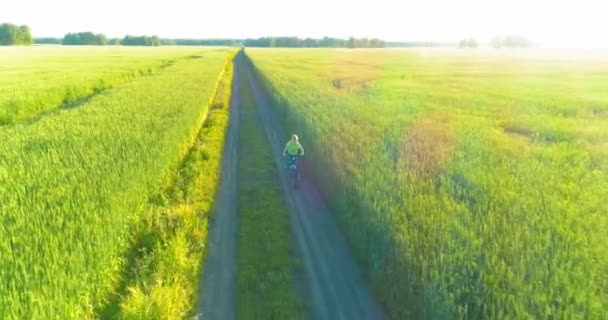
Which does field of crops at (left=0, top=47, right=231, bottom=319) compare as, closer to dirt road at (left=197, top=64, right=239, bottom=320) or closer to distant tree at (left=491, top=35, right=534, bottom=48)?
dirt road at (left=197, top=64, right=239, bottom=320)

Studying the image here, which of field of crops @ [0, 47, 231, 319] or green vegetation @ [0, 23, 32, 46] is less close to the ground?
green vegetation @ [0, 23, 32, 46]

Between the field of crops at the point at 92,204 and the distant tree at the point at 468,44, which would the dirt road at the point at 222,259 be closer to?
the field of crops at the point at 92,204

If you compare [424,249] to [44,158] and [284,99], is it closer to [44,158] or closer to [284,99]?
[44,158]

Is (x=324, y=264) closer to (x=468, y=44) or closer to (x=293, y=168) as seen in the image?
(x=293, y=168)

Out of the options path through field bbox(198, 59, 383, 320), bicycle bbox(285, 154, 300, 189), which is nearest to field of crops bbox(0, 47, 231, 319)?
path through field bbox(198, 59, 383, 320)

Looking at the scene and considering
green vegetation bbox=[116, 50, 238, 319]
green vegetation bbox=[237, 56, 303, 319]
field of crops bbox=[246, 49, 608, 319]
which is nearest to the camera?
field of crops bbox=[246, 49, 608, 319]
